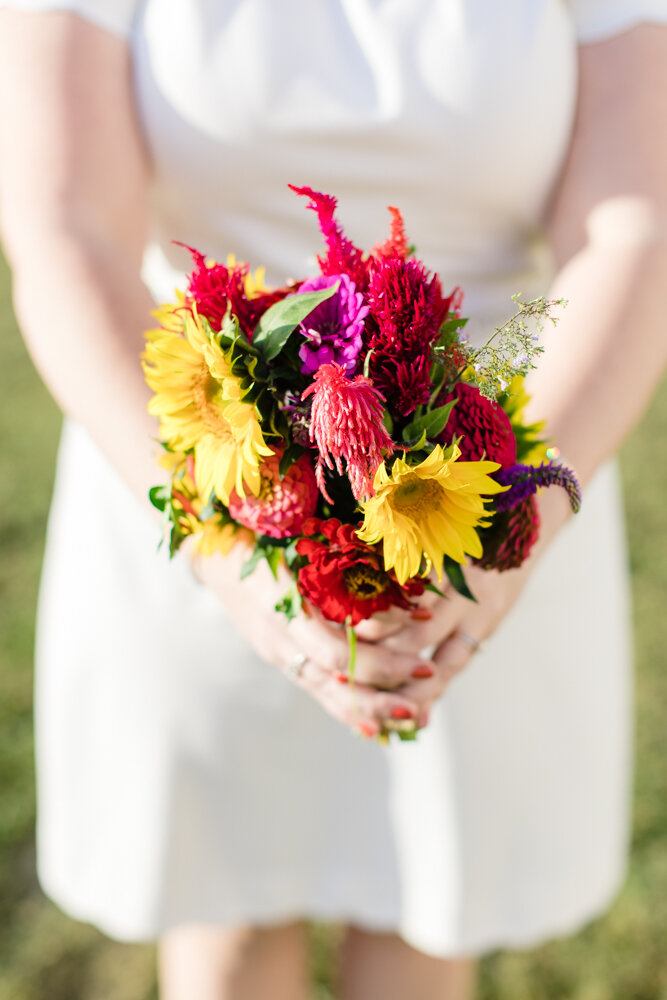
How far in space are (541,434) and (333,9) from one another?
2.13 feet

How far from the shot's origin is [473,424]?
2.65 ft

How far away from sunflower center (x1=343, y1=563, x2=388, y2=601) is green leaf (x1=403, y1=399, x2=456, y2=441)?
0.17m

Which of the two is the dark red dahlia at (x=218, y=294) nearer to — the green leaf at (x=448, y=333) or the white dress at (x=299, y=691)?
the green leaf at (x=448, y=333)

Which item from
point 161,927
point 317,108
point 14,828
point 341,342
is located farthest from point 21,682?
point 341,342

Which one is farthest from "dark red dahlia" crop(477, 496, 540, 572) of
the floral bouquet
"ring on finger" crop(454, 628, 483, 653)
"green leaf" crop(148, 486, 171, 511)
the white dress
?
the white dress

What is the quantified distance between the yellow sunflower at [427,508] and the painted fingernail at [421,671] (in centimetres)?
36

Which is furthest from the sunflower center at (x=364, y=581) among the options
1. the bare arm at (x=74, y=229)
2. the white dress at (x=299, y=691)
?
the white dress at (x=299, y=691)

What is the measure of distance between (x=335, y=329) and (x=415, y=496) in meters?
0.16

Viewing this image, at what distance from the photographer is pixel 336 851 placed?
169 centimetres

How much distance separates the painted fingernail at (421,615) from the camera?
3.71ft

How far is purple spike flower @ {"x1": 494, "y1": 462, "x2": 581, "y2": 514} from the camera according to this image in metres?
0.89

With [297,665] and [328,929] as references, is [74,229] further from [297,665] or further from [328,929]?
[328,929]

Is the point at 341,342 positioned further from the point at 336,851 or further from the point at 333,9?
the point at 336,851

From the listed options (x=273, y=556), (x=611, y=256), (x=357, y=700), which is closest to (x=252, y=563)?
(x=273, y=556)
